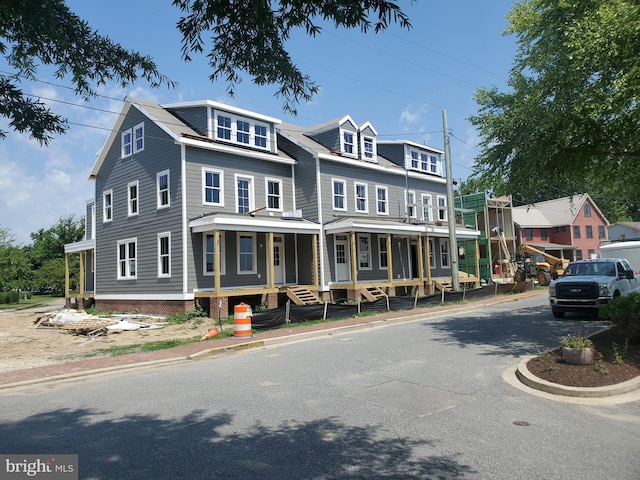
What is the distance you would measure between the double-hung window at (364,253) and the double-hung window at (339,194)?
2274 mm

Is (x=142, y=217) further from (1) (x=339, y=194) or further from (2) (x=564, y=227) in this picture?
(2) (x=564, y=227)

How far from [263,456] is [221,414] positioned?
1810 mm

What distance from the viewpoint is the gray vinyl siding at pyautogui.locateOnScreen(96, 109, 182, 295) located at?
2097 centimetres

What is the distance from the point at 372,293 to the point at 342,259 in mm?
2436

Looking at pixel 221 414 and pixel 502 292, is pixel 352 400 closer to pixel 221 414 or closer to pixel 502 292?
pixel 221 414

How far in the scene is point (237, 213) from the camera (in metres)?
22.2

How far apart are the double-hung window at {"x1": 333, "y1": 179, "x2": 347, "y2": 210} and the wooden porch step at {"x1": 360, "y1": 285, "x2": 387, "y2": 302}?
450 cm

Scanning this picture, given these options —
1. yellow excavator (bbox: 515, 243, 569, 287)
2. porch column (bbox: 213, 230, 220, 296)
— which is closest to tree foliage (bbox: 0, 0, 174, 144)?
porch column (bbox: 213, 230, 220, 296)

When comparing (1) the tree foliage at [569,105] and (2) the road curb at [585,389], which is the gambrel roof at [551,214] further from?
(2) the road curb at [585,389]

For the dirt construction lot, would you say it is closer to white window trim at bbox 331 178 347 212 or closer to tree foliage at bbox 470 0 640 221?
white window trim at bbox 331 178 347 212

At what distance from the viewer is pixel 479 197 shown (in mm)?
38594

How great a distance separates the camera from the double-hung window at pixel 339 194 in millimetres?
25203

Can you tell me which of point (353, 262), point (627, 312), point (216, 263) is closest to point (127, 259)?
point (216, 263)

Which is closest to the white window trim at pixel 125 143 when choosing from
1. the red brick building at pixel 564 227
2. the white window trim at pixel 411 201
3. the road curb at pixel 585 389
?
the white window trim at pixel 411 201
